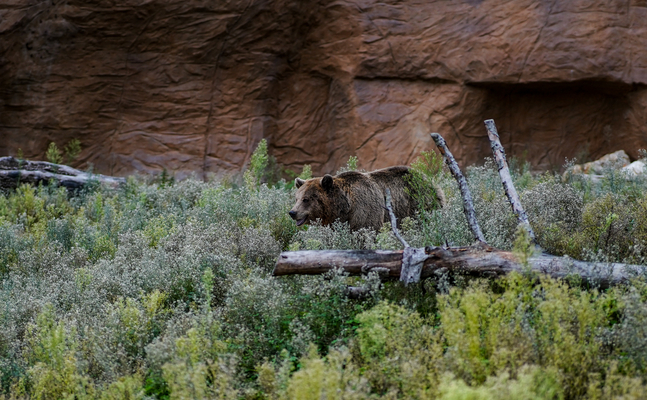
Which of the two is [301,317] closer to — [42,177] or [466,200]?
[466,200]

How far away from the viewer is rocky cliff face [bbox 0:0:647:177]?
13289mm

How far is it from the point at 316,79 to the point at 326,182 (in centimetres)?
784

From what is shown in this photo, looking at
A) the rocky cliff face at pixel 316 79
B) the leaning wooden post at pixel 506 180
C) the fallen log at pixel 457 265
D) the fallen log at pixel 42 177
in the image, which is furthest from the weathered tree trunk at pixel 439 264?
the rocky cliff face at pixel 316 79

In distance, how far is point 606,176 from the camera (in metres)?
8.87

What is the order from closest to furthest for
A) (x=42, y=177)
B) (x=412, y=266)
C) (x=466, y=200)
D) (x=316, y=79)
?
(x=412, y=266)
(x=466, y=200)
(x=42, y=177)
(x=316, y=79)

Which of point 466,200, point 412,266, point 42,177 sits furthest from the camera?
point 42,177

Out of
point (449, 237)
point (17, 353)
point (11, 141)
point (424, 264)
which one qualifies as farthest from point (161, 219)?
point (11, 141)

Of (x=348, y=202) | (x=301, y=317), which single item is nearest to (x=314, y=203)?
(x=348, y=202)

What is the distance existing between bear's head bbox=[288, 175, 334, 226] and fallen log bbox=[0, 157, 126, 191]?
15.1ft

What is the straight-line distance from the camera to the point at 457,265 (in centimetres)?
471

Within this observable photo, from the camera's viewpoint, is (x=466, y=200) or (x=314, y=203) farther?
(x=314, y=203)

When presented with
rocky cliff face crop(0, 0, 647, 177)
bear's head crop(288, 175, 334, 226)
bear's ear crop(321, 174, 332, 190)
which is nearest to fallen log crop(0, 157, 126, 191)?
rocky cliff face crop(0, 0, 647, 177)

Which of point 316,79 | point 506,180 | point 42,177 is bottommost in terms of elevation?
point 506,180

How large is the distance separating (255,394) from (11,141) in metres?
12.1
